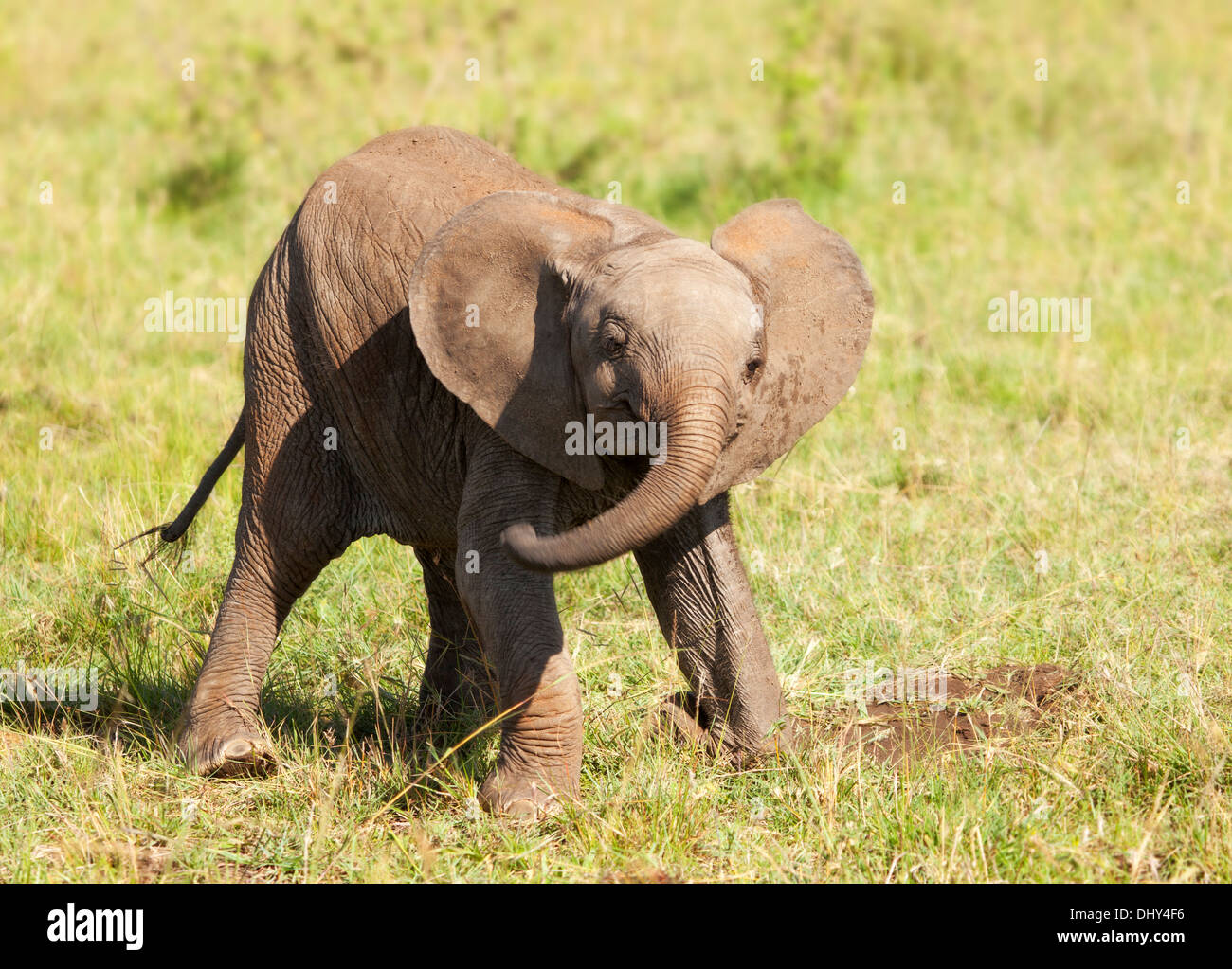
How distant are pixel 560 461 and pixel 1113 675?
224cm

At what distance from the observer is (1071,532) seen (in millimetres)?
6809

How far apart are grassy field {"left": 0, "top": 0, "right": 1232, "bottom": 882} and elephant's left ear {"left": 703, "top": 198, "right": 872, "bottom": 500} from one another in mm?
1013

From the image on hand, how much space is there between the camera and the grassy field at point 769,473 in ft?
14.9

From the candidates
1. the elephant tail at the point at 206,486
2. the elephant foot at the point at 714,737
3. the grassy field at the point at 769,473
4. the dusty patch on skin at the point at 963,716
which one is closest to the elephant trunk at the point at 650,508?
the grassy field at the point at 769,473

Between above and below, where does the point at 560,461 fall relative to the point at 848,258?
below

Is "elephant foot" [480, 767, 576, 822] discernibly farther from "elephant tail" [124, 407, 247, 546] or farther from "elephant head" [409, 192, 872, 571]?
"elephant tail" [124, 407, 247, 546]

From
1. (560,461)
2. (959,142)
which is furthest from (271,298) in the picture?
(959,142)

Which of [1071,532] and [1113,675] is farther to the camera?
[1071,532]

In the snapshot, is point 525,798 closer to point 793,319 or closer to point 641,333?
point 641,333

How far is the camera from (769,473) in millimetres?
7371

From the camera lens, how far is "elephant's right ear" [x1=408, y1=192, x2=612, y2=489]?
448 centimetres
